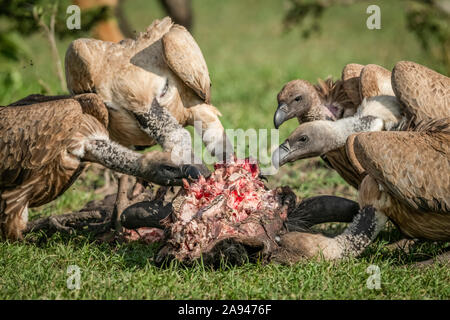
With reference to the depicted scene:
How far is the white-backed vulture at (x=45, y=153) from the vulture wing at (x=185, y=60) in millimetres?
718

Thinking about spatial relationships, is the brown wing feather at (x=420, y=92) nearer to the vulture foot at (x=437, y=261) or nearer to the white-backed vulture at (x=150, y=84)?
the vulture foot at (x=437, y=261)

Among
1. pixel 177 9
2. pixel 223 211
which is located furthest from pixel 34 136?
pixel 177 9

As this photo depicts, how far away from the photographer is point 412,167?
4.02 meters

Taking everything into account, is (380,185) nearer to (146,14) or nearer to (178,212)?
(178,212)

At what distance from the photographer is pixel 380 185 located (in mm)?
4250

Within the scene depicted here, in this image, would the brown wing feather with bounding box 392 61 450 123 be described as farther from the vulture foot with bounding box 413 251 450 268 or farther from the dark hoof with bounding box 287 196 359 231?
the vulture foot with bounding box 413 251 450 268

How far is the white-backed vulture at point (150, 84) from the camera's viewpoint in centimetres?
521

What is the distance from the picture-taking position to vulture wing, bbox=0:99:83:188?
15.8ft

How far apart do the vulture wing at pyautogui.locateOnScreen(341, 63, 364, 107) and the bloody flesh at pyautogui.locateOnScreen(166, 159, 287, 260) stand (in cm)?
136

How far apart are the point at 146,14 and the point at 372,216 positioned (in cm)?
2164

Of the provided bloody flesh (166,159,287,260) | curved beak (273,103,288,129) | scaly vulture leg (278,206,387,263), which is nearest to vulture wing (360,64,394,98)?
curved beak (273,103,288,129)

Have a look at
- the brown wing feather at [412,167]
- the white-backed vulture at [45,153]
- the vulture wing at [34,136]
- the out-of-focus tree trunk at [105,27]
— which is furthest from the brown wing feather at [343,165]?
the out-of-focus tree trunk at [105,27]

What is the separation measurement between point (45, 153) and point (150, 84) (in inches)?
41.9
